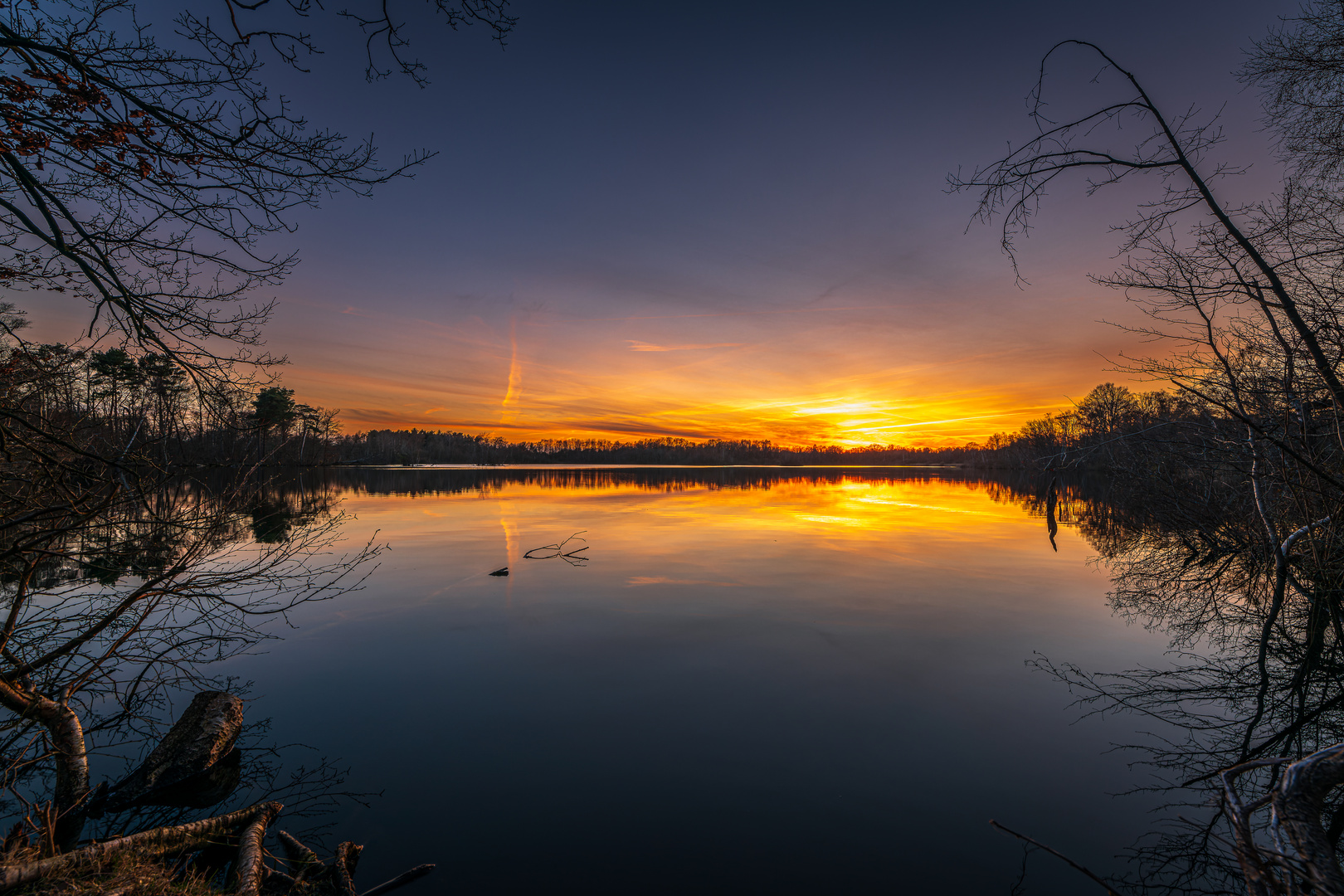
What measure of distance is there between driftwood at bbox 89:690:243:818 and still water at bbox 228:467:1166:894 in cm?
68

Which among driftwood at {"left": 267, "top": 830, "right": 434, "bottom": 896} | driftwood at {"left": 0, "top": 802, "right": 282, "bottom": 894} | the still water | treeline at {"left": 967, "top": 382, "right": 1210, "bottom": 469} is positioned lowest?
the still water

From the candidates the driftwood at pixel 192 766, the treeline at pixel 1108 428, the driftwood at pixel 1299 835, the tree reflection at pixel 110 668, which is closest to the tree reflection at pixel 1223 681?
the driftwood at pixel 1299 835

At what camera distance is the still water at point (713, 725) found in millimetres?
4004

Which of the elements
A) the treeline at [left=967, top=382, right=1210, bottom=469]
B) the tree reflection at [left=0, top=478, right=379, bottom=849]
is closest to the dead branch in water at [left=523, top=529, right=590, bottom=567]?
the tree reflection at [left=0, top=478, right=379, bottom=849]

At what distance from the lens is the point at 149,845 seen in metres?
3.27

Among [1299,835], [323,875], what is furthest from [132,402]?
[1299,835]

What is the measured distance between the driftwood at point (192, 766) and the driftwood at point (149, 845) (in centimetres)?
110

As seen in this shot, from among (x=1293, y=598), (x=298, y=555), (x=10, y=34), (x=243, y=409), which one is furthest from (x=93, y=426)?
(x=1293, y=598)

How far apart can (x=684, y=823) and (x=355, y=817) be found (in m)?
2.78

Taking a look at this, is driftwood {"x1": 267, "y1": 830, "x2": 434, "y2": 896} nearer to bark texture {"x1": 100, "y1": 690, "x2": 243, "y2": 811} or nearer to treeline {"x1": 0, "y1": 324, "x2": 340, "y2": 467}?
bark texture {"x1": 100, "y1": 690, "x2": 243, "y2": 811}

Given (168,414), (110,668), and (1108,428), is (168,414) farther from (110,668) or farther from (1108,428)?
(1108,428)

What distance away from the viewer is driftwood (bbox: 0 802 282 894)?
270cm

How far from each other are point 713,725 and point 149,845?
455cm

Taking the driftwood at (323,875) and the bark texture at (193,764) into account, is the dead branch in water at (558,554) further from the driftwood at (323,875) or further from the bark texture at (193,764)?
the driftwood at (323,875)
